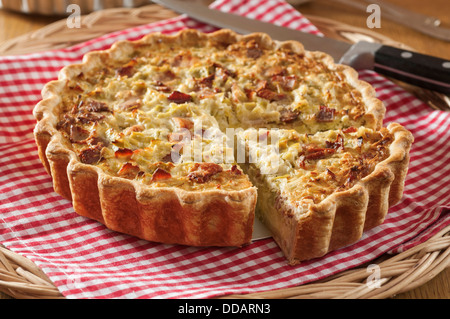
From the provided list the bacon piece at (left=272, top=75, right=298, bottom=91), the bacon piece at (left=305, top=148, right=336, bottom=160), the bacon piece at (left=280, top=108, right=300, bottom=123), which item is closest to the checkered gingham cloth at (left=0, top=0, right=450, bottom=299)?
the bacon piece at (left=305, top=148, right=336, bottom=160)

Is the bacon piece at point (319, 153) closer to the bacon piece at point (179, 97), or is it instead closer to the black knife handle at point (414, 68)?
the bacon piece at point (179, 97)

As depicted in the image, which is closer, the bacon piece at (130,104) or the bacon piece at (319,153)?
the bacon piece at (319,153)

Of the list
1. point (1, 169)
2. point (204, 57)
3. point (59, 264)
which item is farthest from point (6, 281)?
point (204, 57)

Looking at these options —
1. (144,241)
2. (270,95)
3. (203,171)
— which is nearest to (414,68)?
(270,95)

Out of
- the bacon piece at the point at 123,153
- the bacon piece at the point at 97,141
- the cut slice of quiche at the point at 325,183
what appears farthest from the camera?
the bacon piece at the point at 97,141

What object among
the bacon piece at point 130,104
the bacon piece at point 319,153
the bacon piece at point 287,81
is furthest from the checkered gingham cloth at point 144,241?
the bacon piece at point 287,81

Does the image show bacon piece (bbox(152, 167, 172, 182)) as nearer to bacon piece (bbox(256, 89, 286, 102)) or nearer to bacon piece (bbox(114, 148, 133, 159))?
bacon piece (bbox(114, 148, 133, 159))

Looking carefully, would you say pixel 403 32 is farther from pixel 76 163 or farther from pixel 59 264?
pixel 59 264

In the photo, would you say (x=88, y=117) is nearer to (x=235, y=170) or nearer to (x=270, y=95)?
(x=235, y=170)
